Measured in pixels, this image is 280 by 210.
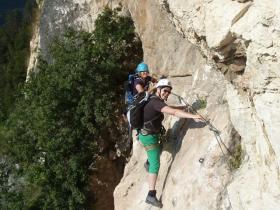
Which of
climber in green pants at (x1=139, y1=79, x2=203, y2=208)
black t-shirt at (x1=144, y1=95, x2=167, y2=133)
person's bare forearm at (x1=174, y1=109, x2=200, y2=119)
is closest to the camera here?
person's bare forearm at (x1=174, y1=109, x2=200, y2=119)

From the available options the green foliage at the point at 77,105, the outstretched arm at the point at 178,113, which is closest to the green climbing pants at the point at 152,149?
the outstretched arm at the point at 178,113

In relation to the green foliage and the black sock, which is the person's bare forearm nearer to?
the black sock

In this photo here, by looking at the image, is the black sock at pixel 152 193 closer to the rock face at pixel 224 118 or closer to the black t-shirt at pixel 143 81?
the rock face at pixel 224 118

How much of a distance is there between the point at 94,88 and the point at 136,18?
8.49 ft

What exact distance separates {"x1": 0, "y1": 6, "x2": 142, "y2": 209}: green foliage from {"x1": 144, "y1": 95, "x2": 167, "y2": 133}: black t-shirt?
671cm

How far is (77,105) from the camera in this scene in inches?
634

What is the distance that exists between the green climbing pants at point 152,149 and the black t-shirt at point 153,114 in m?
0.14

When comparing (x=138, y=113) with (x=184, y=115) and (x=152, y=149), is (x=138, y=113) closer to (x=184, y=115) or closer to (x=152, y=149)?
(x=152, y=149)

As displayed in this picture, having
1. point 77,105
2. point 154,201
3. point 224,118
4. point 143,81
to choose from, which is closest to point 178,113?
point 224,118

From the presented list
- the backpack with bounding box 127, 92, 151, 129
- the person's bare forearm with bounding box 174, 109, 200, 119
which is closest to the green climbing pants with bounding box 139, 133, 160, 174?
the backpack with bounding box 127, 92, 151, 129

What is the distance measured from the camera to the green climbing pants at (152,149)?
8711 millimetres

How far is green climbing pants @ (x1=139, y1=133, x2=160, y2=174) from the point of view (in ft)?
28.6

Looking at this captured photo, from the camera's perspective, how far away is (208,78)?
927cm

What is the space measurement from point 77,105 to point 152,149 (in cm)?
768
